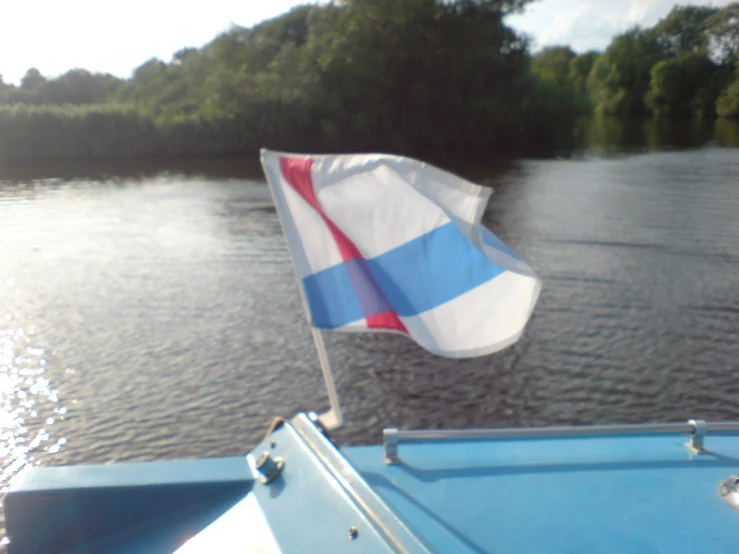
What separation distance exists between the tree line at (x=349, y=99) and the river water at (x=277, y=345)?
2157 cm

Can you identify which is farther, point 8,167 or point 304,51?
point 304,51

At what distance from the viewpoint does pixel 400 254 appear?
2967 mm

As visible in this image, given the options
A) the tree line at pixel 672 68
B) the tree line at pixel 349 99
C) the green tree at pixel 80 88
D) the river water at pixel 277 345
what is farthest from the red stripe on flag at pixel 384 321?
the tree line at pixel 672 68

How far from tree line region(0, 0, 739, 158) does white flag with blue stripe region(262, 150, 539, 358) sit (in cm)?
3296

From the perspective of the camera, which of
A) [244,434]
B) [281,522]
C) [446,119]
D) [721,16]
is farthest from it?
[721,16]

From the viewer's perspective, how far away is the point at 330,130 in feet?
123

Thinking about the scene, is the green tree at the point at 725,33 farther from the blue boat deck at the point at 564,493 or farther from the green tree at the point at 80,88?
the blue boat deck at the point at 564,493

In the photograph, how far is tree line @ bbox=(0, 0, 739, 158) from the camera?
36781 millimetres

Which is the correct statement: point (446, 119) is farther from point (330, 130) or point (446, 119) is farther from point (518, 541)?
point (518, 541)

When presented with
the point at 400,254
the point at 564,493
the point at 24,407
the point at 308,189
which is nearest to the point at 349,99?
the point at 24,407

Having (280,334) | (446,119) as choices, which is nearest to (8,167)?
(446,119)

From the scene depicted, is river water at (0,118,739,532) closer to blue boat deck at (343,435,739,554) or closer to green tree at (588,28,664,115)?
blue boat deck at (343,435,739,554)

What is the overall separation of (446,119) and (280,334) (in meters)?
33.2

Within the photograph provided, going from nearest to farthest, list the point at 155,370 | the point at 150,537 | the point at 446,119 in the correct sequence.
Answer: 1. the point at 150,537
2. the point at 155,370
3. the point at 446,119
